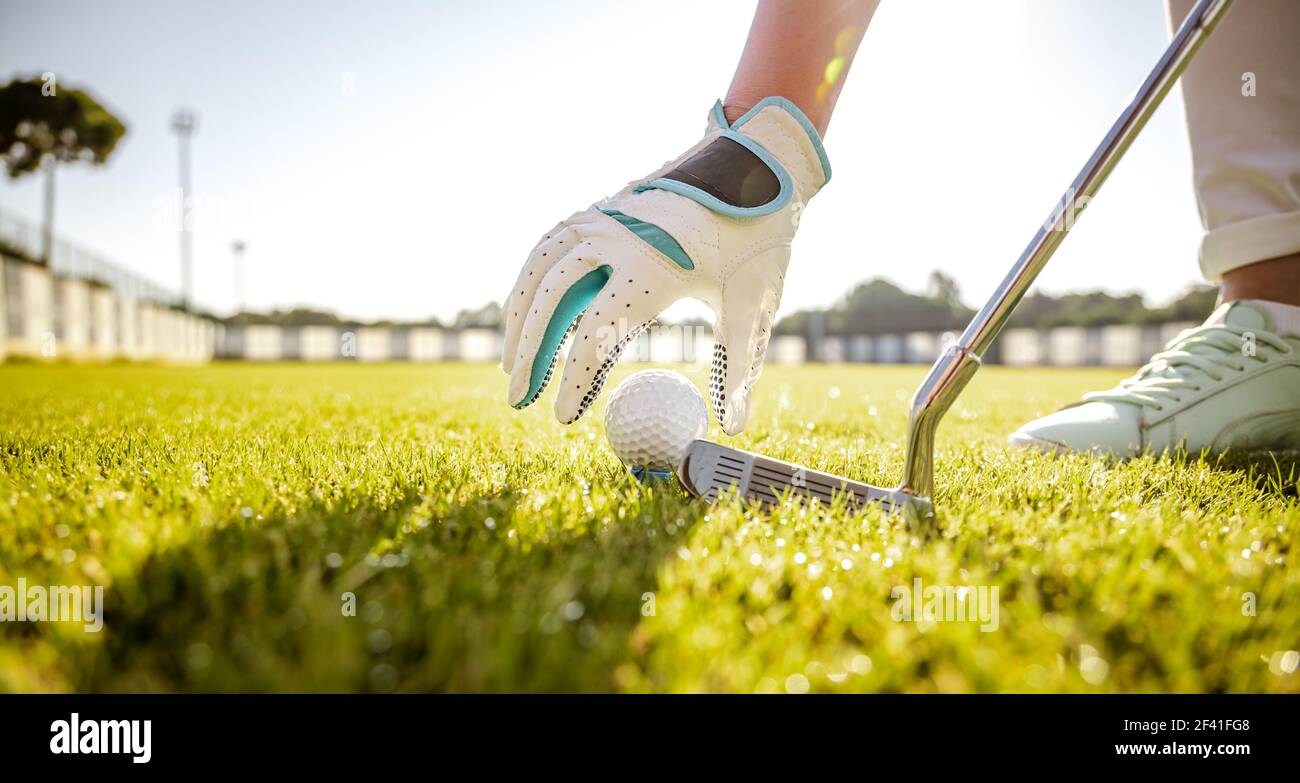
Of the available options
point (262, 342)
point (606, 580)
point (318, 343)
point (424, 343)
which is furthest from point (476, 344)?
point (606, 580)

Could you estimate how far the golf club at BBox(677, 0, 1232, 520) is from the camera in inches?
65.5

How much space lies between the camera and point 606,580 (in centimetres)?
110

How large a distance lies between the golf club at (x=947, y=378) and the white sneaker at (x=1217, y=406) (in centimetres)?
121

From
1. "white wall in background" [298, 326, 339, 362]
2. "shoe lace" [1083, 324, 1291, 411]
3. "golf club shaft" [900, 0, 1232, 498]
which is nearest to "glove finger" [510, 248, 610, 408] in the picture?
"golf club shaft" [900, 0, 1232, 498]

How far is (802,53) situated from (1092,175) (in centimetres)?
89

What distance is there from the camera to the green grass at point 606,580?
0.87 metres

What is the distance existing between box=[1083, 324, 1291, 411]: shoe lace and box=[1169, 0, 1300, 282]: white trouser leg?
338 mm

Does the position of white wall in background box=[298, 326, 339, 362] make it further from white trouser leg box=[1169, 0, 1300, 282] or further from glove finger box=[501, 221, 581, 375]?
white trouser leg box=[1169, 0, 1300, 282]

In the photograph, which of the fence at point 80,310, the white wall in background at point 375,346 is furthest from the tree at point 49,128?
the white wall in background at point 375,346

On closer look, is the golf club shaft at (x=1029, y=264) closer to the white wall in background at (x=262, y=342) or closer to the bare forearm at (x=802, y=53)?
the bare forearm at (x=802, y=53)

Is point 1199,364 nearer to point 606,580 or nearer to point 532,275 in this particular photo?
point 532,275
